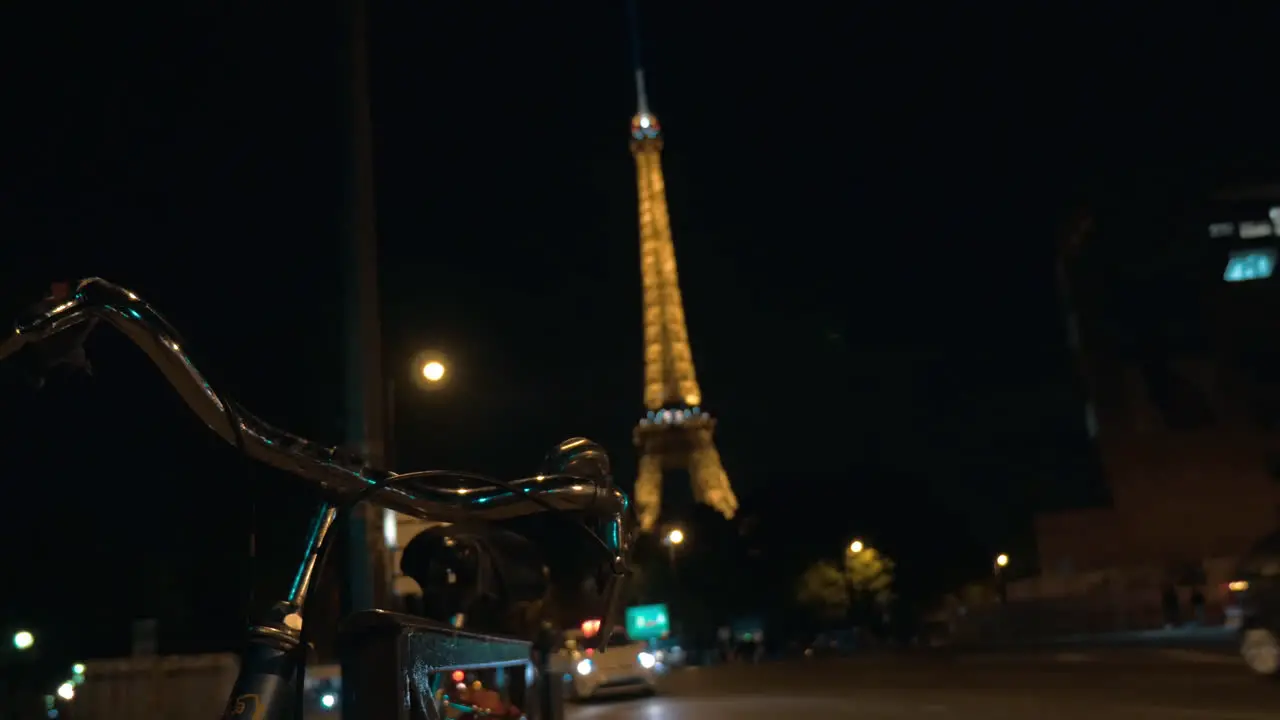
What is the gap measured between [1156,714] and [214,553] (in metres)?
10.7

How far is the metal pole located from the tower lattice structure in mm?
59098

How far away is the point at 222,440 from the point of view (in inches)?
104

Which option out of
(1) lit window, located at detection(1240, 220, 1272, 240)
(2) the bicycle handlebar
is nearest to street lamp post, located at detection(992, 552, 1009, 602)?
(1) lit window, located at detection(1240, 220, 1272, 240)

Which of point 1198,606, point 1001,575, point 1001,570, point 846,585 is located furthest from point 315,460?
point 1001,570

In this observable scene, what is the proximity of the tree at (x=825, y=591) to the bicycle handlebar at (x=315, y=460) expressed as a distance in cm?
5421

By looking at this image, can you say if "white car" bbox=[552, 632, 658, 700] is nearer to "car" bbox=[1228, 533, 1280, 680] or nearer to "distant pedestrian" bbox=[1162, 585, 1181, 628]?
"car" bbox=[1228, 533, 1280, 680]

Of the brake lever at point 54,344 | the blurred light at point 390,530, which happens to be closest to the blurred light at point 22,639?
the blurred light at point 390,530

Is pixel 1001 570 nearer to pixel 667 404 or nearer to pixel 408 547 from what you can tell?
pixel 667 404

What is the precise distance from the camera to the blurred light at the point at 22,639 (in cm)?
2014

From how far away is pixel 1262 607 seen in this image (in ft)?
50.0

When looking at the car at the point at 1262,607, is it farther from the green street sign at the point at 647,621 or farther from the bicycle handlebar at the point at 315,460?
the green street sign at the point at 647,621

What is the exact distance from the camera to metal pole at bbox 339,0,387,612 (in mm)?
7496

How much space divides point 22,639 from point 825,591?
136ft

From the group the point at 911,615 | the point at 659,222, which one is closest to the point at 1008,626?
the point at 911,615
